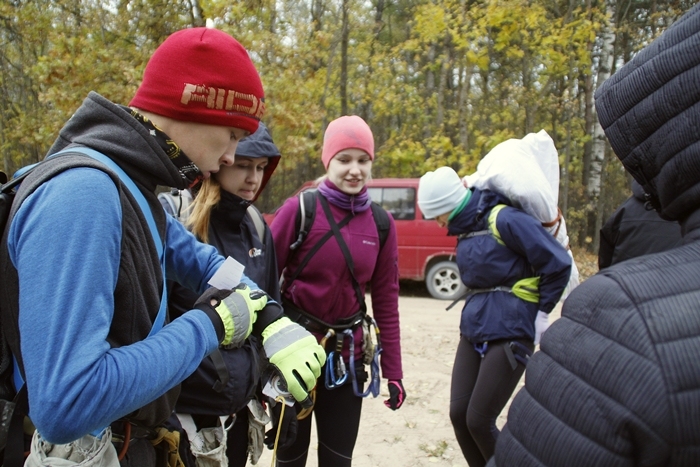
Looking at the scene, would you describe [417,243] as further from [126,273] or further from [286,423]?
[126,273]

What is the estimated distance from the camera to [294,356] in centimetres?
176

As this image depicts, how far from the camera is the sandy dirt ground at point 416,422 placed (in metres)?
3.89

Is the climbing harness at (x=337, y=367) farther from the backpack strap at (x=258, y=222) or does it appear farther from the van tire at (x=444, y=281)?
the van tire at (x=444, y=281)

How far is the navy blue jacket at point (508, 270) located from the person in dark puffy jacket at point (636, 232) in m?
0.35

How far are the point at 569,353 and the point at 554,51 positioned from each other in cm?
1258

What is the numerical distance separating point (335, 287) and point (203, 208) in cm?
76

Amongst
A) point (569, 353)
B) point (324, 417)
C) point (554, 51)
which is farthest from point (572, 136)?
point (569, 353)

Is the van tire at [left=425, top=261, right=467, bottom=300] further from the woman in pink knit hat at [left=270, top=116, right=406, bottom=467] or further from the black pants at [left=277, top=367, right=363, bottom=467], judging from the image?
the black pants at [left=277, top=367, right=363, bottom=467]

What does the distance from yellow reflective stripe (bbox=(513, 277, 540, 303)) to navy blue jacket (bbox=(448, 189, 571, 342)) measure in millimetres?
23

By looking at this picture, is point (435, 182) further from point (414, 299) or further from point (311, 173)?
point (311, 173)

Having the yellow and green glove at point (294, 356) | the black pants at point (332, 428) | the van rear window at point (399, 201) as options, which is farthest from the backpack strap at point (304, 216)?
the van rear window at point (399, 201)

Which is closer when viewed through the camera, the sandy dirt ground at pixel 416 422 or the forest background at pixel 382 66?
the sandy dirt ground at pixel 416 422

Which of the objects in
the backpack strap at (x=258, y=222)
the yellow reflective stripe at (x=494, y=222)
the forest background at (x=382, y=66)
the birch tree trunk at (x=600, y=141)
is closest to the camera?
the backpack strap at (x=258, y=222)

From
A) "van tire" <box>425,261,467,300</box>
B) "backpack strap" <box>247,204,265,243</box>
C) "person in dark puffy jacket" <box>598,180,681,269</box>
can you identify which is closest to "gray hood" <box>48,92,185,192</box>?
"backpack strap" <box>247,204,265,243</box>
